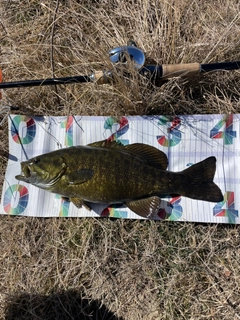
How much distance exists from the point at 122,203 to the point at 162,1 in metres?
1.80

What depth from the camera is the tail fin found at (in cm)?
257

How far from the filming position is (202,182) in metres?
2.58

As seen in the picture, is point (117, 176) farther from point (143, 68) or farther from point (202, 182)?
point (143, 68)

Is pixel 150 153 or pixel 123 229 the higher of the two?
pixel 150 153

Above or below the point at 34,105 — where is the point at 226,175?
below

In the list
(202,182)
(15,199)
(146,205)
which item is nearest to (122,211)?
(146,205)

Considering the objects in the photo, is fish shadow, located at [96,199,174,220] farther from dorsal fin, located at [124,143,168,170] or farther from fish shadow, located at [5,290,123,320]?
fish shadow, located at [5,290,123,320]

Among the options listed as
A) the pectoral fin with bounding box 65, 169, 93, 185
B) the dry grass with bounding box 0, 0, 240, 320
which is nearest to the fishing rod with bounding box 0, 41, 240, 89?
the dry grass with bounding box 0, 0, 240, 320

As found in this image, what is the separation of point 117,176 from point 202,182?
643 millimetres

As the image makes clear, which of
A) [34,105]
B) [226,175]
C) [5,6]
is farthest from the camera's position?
[5,6]

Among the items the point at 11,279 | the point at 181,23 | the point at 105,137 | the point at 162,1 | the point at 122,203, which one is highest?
the point at 162,1

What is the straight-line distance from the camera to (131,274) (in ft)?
8.92

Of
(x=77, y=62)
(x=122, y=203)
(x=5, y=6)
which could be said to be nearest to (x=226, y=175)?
(x=122, y=203)

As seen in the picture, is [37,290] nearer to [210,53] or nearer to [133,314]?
[133,314]
